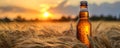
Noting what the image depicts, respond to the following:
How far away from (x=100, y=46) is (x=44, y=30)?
78 cm

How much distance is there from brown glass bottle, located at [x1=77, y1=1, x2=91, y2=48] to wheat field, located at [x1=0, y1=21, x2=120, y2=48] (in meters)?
0.06

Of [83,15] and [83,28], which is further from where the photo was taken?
[83,28]

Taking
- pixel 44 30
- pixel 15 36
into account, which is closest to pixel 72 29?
pixel 44 30

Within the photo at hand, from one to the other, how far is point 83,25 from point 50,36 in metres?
0.28

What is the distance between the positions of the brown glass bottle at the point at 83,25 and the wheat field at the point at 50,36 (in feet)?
0.19

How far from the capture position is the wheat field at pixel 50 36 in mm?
2693

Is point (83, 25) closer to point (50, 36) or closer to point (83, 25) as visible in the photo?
point (83, 25)

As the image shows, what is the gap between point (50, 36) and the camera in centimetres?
310

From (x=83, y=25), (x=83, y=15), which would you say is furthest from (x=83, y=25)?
(x=83, y=15)

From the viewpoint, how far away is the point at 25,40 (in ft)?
9.21

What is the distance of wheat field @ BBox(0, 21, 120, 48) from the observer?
269cm

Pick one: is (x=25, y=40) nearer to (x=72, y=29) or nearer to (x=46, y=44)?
(x=46, y=44)

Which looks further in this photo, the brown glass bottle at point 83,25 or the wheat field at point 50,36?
the brown glass bottle at point 83,25

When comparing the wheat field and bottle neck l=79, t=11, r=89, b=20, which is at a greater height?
bottle neck l=79, t=11, r=89, b=20
